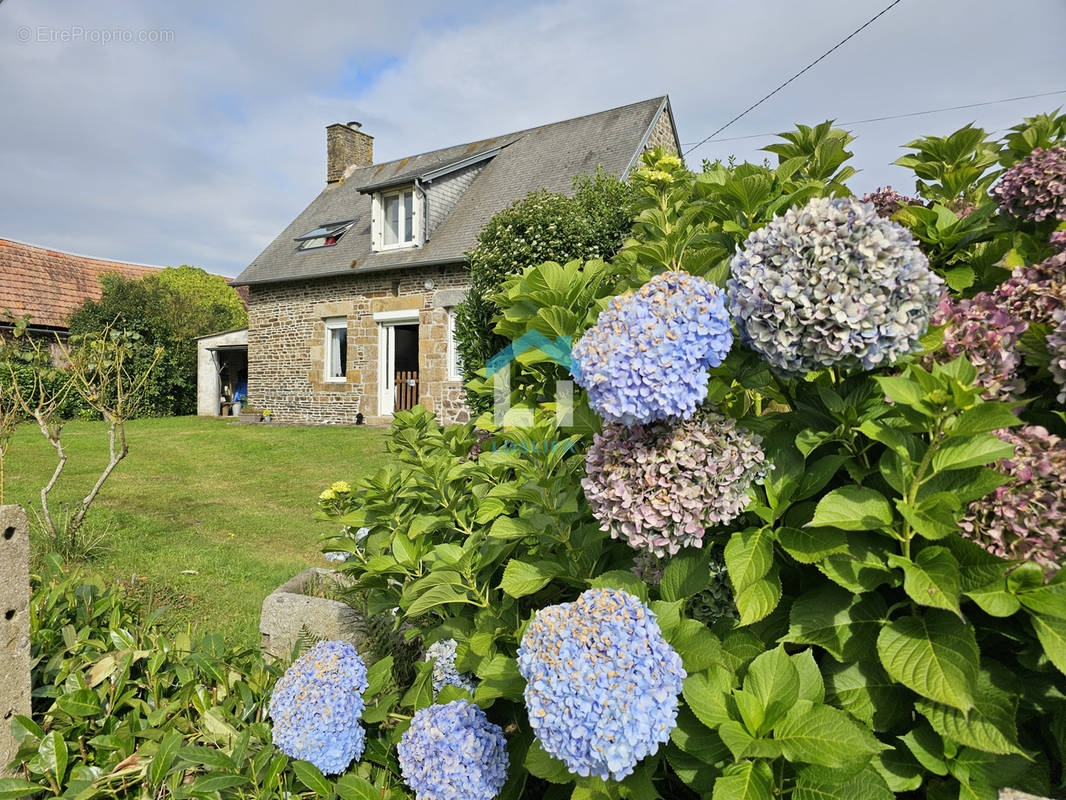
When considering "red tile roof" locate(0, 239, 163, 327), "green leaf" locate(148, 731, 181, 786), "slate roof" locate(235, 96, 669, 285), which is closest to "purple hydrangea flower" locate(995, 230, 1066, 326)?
"green leaf" locate(148, 731, 181, 786)

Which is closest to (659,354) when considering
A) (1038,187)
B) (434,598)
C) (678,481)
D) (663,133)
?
(678,481)

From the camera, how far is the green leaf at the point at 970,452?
95 cm

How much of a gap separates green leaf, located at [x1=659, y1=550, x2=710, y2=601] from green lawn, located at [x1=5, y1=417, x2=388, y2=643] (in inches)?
111

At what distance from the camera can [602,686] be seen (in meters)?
1.01

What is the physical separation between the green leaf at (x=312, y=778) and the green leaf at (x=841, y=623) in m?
1.39

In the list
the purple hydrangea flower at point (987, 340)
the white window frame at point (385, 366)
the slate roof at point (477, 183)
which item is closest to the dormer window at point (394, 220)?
the slate roof at point (477, 183)

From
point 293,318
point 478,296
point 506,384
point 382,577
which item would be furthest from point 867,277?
point 293,318

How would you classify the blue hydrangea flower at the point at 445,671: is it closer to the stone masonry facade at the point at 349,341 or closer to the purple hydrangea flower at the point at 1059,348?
the purple hydrangea flower at the point at 1059,348

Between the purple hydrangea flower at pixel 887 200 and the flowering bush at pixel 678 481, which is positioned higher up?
the purple hydrangea flower at pixel 887 200

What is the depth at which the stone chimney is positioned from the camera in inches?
703

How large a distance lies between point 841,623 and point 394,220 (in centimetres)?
1423

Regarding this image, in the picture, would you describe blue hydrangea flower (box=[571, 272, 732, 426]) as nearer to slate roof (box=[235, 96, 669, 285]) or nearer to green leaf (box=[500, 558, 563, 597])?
green leaf (box=[500, 558, 563, 597])

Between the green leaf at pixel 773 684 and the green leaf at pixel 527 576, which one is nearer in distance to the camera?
the green leaf at pixel 773 684

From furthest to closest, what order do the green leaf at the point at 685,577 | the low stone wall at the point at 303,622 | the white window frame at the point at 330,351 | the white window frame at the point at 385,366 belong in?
the white window frame at the point at 330,351
the white window frame at the point at 385,366
the low stone wall at the point at 303,622
the green leaf at the point at 685,577
